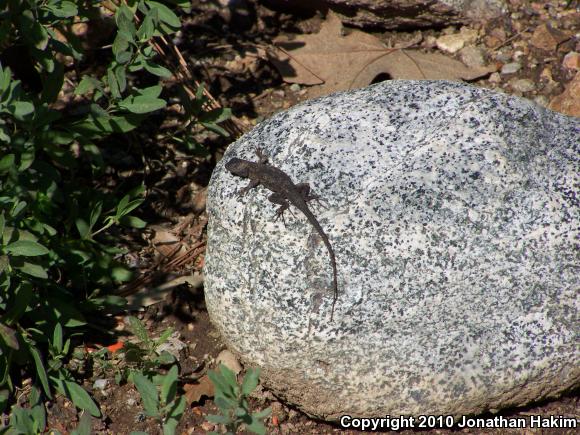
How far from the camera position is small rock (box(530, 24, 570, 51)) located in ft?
18.0

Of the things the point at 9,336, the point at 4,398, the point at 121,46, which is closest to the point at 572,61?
the point at 121,46

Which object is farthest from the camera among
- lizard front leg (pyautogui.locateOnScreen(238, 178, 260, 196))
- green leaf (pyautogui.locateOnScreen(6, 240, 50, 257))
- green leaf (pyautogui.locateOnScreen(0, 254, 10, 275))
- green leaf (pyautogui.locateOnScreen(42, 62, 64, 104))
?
green leaf (pyautogui.locateOnScreen(42, 62, 64, 104))

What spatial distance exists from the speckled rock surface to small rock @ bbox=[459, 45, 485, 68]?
6.67ft

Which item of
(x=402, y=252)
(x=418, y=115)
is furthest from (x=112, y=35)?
(x=402, y=252)

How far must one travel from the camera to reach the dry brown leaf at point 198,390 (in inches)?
153

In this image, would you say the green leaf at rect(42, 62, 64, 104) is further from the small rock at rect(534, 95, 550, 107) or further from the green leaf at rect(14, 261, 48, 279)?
the small rock at rect(534, 95, 550, 107)

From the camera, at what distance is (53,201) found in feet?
13.1

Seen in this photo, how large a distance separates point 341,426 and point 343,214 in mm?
1179

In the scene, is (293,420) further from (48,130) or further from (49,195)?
(48,130)

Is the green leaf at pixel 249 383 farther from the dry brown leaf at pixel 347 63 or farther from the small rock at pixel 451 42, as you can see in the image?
the small rock at pixel 451 42

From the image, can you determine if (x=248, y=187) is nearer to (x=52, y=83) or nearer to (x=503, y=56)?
(x=52, y=83)

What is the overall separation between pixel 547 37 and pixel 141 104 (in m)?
3.52

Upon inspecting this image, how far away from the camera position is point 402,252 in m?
3.31

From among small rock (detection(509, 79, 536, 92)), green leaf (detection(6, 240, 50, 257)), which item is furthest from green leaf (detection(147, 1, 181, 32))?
small rock (detection(509, 79, 536, 92))
